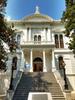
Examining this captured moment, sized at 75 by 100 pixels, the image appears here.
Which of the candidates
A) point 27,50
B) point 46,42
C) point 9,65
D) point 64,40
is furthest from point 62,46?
point 9,65

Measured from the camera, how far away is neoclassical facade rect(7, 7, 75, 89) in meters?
26.4

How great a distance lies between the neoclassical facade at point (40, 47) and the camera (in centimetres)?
2642

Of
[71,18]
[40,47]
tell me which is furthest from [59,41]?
[71,18]

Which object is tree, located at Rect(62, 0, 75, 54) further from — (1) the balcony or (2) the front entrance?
(2) the front entrance

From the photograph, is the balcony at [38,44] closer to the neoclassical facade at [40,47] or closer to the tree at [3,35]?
the neoclassical facade at [40,47]

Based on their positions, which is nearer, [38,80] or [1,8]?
[1,8]

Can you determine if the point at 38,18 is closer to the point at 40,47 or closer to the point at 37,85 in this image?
the point at 40,47

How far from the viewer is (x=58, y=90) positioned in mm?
17094

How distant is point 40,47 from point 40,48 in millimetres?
160

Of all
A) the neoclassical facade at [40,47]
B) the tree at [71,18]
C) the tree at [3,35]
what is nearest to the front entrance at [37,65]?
the neoclassical facade at [40,47]

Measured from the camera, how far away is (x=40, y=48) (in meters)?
26.5

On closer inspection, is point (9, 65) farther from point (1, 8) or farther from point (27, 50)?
point (1, 8)

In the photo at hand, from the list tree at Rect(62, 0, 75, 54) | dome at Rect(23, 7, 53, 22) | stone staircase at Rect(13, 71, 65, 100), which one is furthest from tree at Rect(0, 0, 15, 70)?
dome at Rect(23, 7, 53, 22)

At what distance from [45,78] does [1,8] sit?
9980mm
